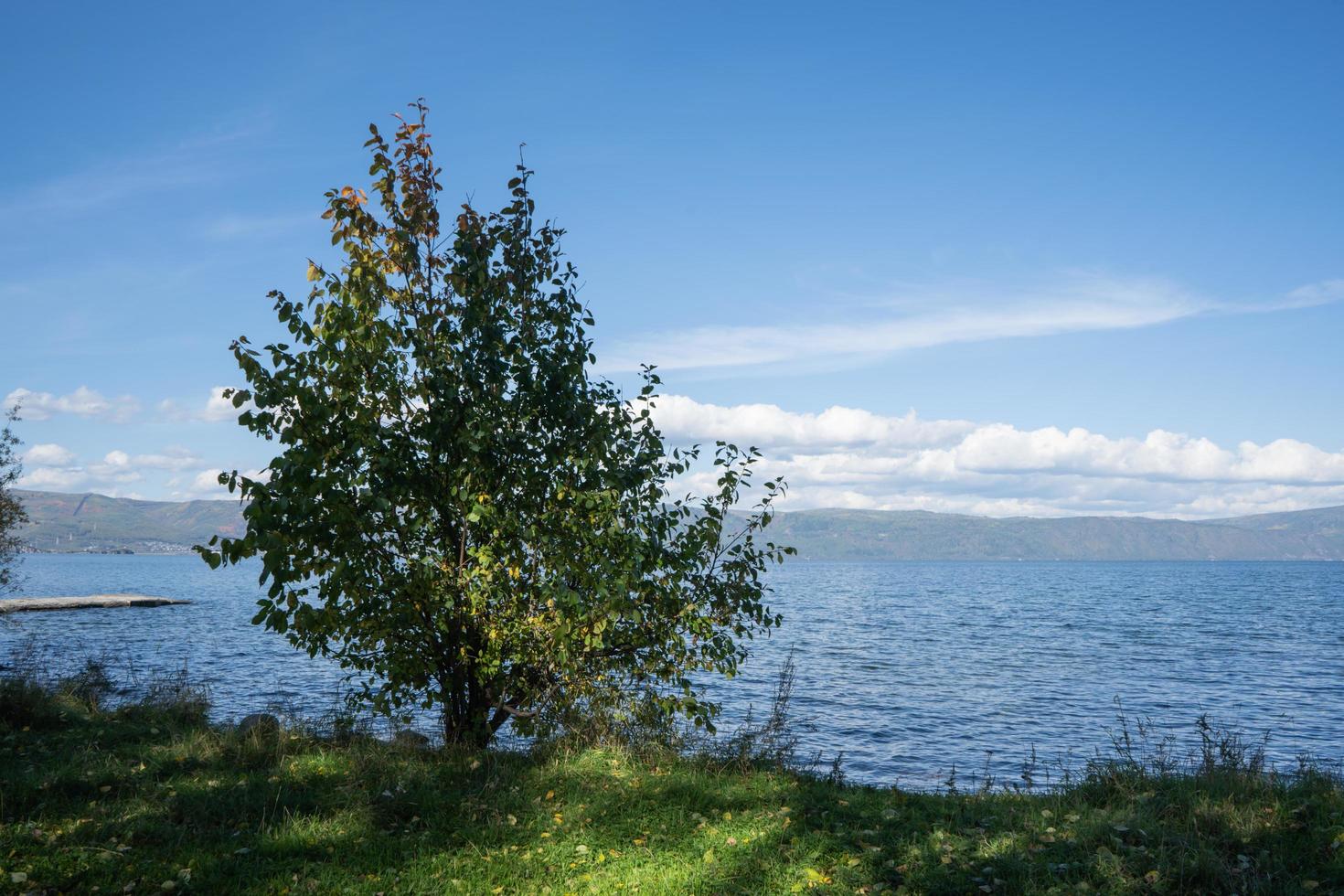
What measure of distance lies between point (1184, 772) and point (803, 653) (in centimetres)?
3156

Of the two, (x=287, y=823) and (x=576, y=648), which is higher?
(x=576, y=648)

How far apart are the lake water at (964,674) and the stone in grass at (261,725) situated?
9.66 m

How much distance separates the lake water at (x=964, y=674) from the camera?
23031 millimetres

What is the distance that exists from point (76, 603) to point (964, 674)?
65233 millimetres

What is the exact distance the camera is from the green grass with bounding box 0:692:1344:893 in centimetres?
769

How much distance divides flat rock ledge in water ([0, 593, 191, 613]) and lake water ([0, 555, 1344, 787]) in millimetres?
3075

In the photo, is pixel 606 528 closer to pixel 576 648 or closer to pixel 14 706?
pixel 576 648

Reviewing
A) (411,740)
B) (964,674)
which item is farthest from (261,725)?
(964,674)

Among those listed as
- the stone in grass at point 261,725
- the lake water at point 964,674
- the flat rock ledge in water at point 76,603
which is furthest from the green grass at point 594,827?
the flat rock ledge in water at point 76,603

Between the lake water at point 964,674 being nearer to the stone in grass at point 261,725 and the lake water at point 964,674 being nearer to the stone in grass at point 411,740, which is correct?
the stone in grass at point 261,725

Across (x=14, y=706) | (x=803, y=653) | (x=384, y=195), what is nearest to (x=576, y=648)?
(x=384, y=195)

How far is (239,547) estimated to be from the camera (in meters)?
9.00

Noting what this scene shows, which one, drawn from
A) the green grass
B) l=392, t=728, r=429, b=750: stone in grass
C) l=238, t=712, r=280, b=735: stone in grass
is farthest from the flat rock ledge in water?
the green grass

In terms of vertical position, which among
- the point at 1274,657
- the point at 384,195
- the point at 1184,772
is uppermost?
the point at 384,195
